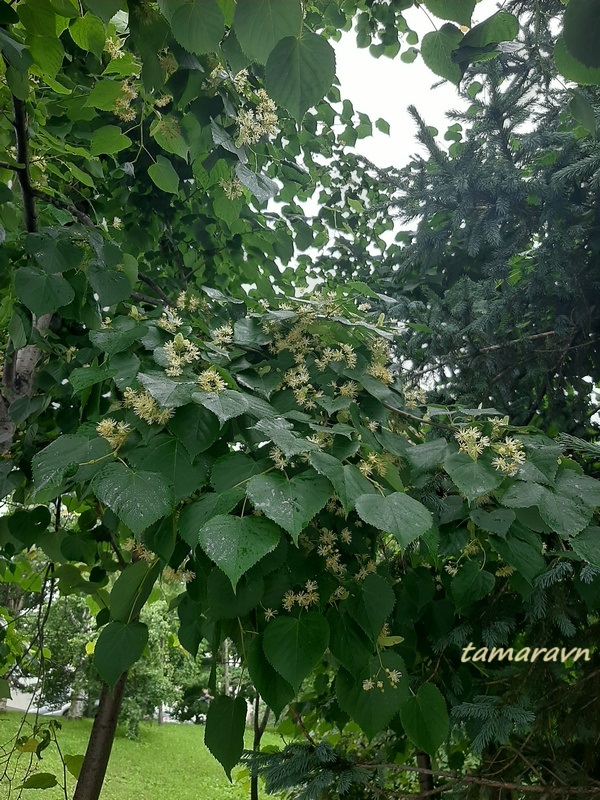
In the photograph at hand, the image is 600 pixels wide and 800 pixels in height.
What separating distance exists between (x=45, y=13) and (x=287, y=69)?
51 cm

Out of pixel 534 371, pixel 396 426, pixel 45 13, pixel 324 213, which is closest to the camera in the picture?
pixel 45 13

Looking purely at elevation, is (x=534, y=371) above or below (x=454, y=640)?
→ above

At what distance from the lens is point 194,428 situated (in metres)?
0.77

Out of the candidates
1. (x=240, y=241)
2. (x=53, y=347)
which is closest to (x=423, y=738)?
(x=53, y=347)

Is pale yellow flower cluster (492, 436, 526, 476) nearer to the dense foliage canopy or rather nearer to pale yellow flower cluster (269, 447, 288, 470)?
the dense foliage canopy

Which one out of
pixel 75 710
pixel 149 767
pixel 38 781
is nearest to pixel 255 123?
pixel 38 781

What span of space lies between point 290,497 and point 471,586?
1.34 ft

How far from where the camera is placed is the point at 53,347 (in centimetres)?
146

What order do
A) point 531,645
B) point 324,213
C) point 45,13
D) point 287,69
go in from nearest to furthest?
point 287,69, point 45,13, point 531,645, point 324,213

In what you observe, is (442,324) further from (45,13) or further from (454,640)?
(45,13)

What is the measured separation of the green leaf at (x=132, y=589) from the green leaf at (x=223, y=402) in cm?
32

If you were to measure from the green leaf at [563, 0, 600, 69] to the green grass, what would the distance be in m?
4.42

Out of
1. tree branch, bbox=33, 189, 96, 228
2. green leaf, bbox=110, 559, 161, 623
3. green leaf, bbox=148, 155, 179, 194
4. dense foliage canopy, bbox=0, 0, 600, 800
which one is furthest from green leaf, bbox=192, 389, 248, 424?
tree branch, bbox=33, 189, 96, 228

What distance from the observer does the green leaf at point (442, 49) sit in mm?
733
